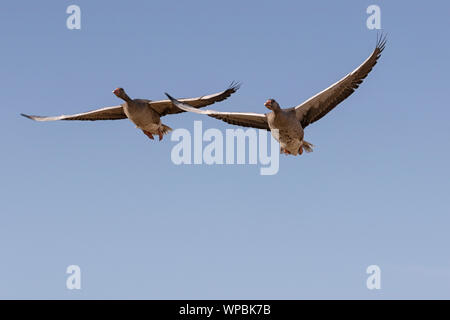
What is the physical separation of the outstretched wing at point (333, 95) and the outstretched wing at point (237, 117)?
126cm

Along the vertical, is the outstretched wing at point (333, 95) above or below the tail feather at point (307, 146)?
above

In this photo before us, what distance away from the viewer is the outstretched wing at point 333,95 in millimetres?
29125

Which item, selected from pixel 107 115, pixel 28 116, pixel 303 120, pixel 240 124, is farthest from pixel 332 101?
pixel 28 116

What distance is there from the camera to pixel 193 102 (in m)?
31.9

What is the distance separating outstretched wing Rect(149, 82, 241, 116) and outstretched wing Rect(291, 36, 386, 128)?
365cm

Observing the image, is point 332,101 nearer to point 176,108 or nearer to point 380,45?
point 380,45

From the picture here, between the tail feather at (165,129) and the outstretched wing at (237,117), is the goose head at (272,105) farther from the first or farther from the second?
the tail feather at (165,129)

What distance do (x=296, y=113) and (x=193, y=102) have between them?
4155 mm

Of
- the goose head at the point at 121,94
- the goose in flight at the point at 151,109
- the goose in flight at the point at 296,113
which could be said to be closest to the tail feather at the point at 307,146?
the goose in flight at the point at 296,113

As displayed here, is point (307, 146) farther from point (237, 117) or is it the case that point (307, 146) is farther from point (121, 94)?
point (121, 94)

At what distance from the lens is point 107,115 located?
33375 millimetres

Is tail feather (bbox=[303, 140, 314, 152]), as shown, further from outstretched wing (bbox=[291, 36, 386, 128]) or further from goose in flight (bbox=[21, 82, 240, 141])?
goose in flight (bbox=[21, 82, 240, 141])

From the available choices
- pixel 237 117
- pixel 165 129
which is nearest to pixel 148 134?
pixel 165 129

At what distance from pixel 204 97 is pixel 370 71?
6.17 meters
